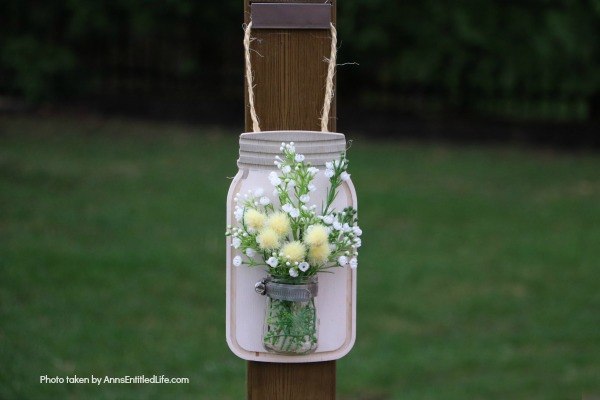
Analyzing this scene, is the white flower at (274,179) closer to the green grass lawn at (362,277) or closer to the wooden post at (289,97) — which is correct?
the wooden post at (289,97)

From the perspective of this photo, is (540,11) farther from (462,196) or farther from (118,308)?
(118,308)

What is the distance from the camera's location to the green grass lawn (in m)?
5.05

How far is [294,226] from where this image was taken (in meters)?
1.99

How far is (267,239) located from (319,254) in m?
0.12

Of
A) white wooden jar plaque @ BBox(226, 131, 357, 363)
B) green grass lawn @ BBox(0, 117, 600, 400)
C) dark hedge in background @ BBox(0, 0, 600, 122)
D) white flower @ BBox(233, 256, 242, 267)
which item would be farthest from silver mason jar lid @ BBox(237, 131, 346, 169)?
dark hedge in background @ BBox(0, 0, 600, 122)

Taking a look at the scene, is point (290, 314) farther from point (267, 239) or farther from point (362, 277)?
point (362, 277)

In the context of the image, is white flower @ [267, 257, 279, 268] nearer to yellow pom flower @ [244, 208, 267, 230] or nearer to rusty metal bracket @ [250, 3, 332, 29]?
yellow pom flower @ [244, 208, 267, 230]

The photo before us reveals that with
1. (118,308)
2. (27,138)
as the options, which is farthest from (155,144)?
(118,308)

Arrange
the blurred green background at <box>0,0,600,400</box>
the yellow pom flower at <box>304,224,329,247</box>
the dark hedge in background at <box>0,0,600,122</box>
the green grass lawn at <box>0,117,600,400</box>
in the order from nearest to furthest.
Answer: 1. the yellow pom flower at <box>304,224,329,247</box>
2. the green grass lawn at <box>0,117,600,400</box>
3. the blurred green background at <box>0,0,600,400</box>
4. the dark hedge in background at <box>0,0,600,122</box>

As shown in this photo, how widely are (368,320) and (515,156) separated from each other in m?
6.35

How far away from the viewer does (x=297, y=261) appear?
1.97m

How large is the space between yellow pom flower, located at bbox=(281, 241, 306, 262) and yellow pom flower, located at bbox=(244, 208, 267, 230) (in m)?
0.07

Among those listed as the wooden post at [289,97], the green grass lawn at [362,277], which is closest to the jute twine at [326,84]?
the wooden post at [289,97]

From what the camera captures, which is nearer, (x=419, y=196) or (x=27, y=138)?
(x=419, y=196)
